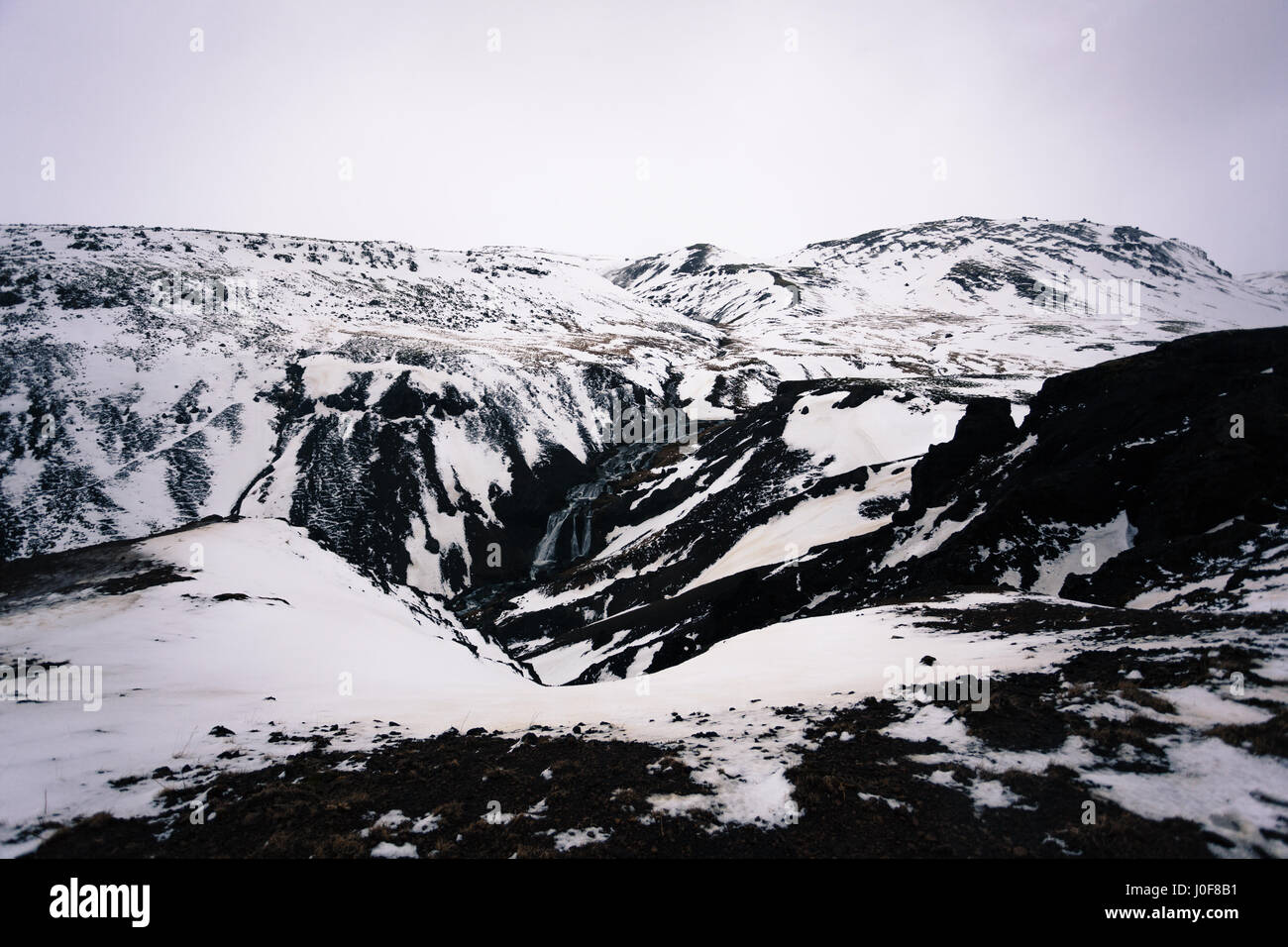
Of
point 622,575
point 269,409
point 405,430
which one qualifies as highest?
point 269,409

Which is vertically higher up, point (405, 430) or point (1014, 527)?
point (405, 430)

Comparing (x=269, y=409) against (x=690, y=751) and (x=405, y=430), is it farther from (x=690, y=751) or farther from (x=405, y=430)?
(x=690, y=751)

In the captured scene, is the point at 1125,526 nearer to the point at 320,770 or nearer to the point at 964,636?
A: the point at 964,636

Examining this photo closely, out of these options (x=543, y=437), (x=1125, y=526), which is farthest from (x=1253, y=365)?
(x=543, y=437)

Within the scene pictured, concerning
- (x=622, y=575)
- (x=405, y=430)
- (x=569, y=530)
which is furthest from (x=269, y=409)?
(x=622, y=575)

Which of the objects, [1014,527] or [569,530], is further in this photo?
[569,530]

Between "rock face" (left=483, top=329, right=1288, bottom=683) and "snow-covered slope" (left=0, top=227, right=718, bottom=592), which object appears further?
"snow-covered slope" (left=0, top=227, right=718, bottom=592)

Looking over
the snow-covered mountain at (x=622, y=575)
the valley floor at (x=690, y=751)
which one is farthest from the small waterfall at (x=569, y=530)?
the valley floor at (x=690, y=751)

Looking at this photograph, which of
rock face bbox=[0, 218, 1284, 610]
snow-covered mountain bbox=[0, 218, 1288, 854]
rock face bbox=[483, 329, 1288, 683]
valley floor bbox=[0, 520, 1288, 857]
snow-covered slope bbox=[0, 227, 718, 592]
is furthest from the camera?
snow-covered slope bbox=[0, 227, 718, 592]

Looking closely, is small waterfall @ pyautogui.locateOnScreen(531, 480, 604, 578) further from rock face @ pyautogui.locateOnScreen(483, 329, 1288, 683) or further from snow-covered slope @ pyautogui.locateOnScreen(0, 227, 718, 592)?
rock face @ pyautogui.locateOnScreen(483, 329, 1288, 683)

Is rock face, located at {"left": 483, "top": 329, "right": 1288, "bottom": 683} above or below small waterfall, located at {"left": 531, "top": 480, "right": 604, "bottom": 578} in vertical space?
above

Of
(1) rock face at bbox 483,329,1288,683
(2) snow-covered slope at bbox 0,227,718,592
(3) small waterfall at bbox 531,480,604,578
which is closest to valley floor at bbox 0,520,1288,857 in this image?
(1) rock face at bbox 483,329,1288,683

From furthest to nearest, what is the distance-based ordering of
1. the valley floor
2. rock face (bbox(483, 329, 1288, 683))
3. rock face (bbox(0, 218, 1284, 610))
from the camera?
rock face (bbox(0, 218, 1284, 610))
rock face (bbox(483, 329, 1288, 683))
the valley floor
